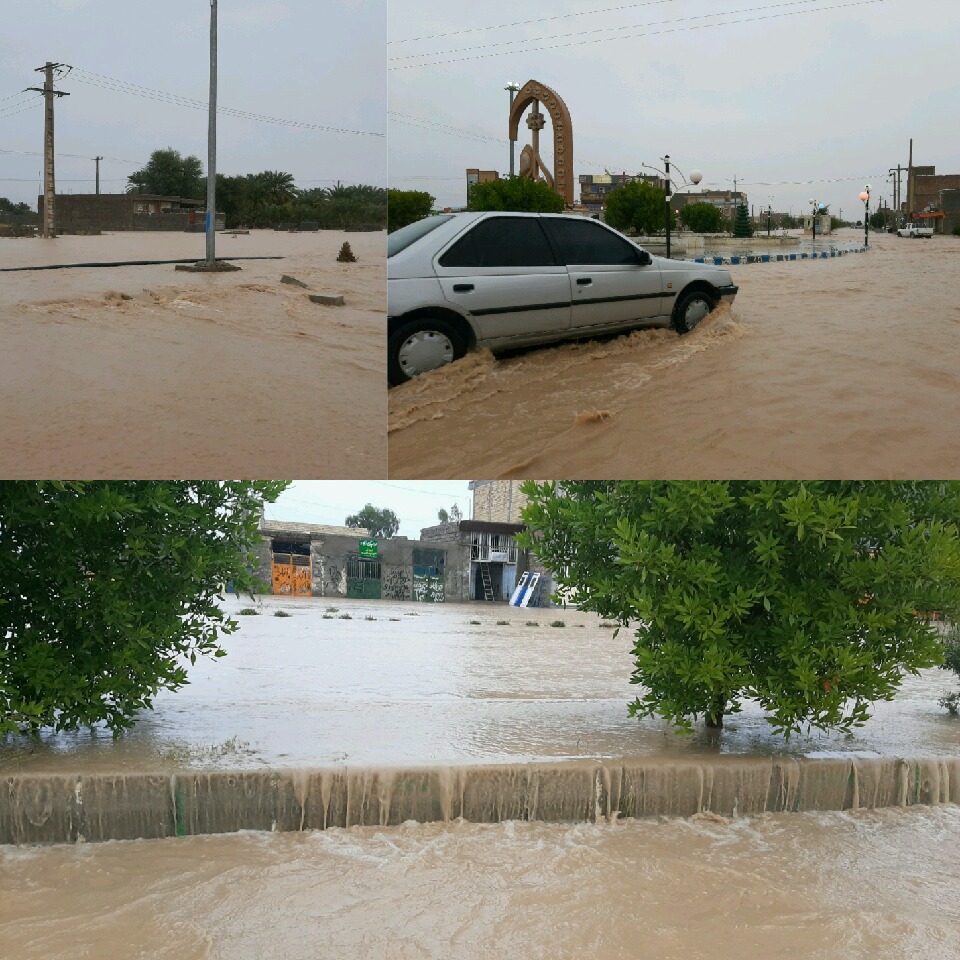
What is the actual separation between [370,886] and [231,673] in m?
5.97

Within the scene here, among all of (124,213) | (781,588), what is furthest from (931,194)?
(124,213)

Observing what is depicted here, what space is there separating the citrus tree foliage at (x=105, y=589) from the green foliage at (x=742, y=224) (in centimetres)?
305

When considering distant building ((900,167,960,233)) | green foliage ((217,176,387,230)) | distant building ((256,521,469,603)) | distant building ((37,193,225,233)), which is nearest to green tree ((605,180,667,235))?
green foliage ((217,176,387,230))

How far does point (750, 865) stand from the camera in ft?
18.8

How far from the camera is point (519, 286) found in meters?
3.71

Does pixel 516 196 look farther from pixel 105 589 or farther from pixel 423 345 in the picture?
pixel 105 589

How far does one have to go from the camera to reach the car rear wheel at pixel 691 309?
4.17m

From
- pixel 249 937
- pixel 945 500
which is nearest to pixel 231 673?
pixel 249 937

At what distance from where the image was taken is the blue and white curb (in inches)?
176

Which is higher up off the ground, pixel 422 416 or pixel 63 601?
pixel 422 416

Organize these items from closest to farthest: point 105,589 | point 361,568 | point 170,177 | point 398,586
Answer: point 170,177 < point 105,589 < point 398,586 < point 361,568

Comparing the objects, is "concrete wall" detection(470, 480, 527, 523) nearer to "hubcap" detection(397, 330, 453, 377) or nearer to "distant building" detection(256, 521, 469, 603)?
"distant building" detection(256, 521, 469, 603)

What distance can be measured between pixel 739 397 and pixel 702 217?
874 mm

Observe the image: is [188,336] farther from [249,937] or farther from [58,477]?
[249,937]
